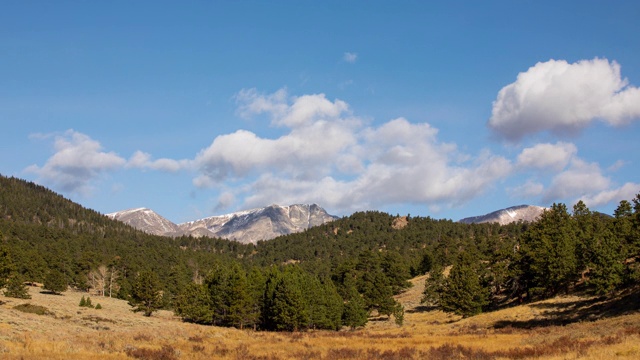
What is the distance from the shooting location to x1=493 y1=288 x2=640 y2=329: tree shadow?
56344mm

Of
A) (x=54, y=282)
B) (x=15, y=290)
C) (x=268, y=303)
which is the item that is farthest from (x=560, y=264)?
(x=54, y=282)

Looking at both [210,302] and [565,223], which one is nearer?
[210,302]

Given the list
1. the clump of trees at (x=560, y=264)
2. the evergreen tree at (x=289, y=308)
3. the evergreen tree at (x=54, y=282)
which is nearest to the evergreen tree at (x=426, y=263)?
the clump of trees at (x=560, y=264)

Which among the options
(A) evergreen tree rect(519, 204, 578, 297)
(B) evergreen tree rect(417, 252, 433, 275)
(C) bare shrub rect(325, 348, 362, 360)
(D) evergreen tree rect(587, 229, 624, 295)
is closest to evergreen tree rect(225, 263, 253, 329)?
(C) bare shrub rect(325, 348, 362, 360)

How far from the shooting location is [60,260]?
441ft

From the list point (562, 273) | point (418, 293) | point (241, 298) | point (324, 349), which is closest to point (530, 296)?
point (562, 273)

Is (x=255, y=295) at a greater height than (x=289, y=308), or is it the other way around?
(x=255, y=295)

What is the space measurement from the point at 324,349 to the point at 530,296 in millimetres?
62612

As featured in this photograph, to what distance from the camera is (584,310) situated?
61969 millimetres

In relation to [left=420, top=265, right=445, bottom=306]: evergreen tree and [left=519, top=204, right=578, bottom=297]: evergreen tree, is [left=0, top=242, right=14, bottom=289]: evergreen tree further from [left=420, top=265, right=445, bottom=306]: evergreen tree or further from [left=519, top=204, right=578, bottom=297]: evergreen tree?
[left=420, top=265, right=445, bottom=306]: evergreen tree

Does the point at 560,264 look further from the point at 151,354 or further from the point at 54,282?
the point at 54,282

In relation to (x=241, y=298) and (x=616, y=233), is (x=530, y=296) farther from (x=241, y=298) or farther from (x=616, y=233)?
(x=241, y=298)

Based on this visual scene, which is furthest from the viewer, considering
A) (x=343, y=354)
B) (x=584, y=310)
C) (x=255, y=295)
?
(x=255, y=295)

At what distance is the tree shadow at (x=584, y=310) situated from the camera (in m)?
56.3
